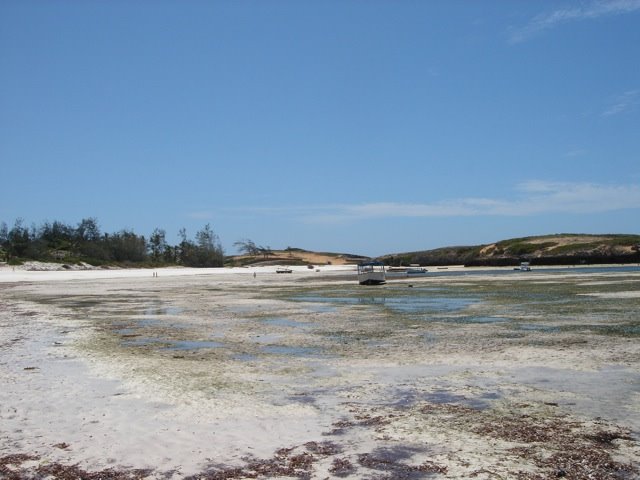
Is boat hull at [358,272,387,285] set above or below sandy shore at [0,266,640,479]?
above

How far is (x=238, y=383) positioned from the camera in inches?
521

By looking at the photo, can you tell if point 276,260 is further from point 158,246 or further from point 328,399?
point 328,399

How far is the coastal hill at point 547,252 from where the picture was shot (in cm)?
10838

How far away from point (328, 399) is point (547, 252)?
383 feet

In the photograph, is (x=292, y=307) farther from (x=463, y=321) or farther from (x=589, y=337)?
(x=589, y=337)

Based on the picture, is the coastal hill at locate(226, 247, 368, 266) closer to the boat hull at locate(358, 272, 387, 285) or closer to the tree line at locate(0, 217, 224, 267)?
the tree line at locate(0, 217, 224, 267)

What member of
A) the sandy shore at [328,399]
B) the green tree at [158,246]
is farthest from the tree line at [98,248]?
the sandy shore at [328,399]

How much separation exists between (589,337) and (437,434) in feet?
38.2

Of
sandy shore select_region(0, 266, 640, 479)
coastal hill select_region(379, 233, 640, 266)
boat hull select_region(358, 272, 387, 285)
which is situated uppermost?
coastal hill select_region(379, 233, 640, 266)

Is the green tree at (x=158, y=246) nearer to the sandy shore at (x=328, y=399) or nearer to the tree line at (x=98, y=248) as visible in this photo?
the tree line at (x=98, y=248)

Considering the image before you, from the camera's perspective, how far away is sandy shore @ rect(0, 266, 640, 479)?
8.01 m

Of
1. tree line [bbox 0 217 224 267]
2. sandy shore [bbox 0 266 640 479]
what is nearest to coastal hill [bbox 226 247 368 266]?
tree line [bbox 0 217 224 267]

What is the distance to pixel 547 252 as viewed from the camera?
4641 inches

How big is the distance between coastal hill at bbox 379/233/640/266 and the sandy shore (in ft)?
310
